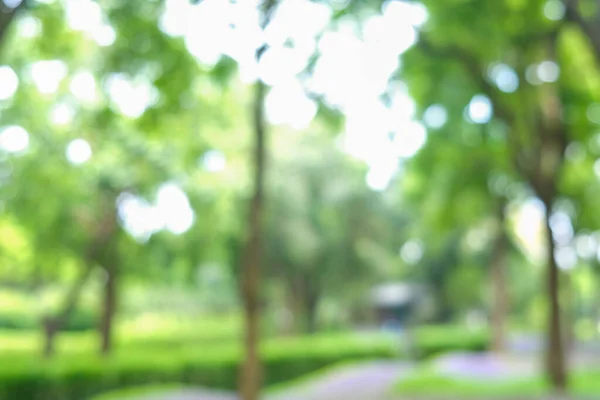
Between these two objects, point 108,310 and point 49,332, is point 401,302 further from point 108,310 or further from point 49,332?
point 49,332

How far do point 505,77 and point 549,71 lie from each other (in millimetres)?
811

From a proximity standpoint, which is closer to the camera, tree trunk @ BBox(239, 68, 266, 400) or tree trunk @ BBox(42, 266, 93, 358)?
tree trunk @ BBox(239, 68, 266, 400)

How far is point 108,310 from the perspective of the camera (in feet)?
60.3

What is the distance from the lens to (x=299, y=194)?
77.8ft

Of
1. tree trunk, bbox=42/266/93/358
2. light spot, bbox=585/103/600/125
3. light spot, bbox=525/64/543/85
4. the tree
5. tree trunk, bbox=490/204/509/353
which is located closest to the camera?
the tree

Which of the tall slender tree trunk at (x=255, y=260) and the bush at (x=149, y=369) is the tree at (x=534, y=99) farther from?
the bush at (x=149, y=369)

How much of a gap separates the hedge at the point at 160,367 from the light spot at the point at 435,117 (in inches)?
272

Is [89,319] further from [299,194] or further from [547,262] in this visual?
[547,262]

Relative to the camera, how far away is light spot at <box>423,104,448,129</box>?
40.0 feet

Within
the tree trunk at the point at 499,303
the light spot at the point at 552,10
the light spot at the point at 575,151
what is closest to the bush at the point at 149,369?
the tree trunk at the point at 499,303

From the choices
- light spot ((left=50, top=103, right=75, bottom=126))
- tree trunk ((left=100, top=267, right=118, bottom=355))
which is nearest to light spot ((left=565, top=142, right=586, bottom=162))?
light spot ((left=50, top=103, right=75, bottom=126))

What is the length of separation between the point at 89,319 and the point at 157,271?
11.8 meters

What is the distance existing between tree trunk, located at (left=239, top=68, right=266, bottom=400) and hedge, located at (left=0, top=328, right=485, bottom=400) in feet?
16.9

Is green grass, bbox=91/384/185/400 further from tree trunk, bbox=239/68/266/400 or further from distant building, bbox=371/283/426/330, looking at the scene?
distant building, bbox=371/283/426/330
